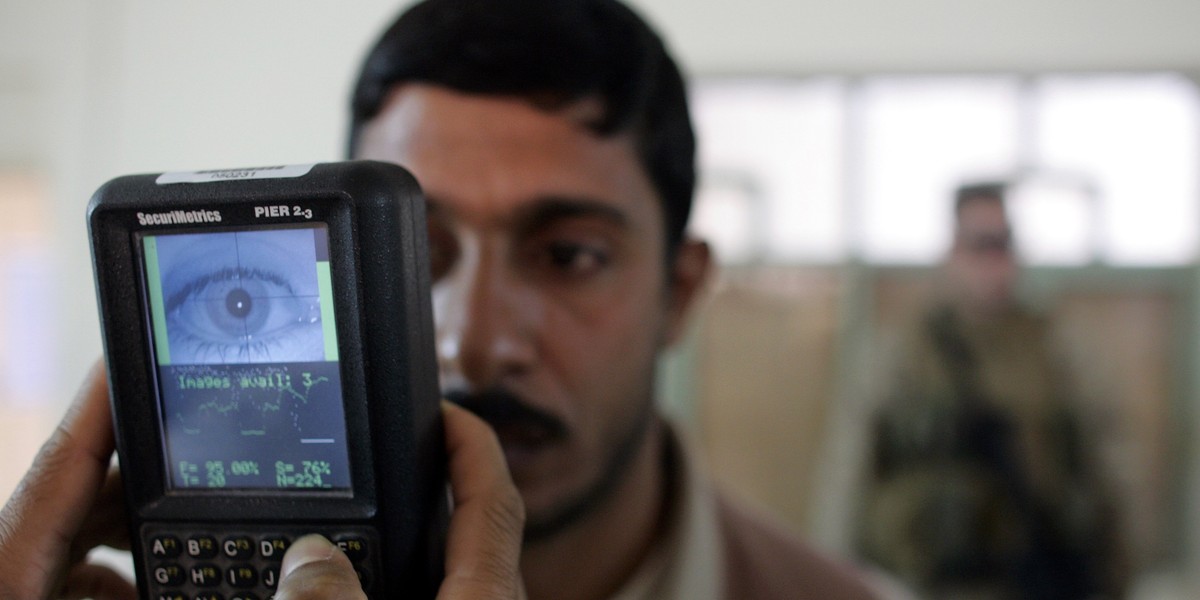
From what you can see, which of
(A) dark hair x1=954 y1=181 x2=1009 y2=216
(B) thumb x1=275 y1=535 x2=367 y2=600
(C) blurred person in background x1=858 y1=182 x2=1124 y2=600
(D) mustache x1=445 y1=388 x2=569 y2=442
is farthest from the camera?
(A) dark hair x1=954 y1=181 x2=1009 y2=216

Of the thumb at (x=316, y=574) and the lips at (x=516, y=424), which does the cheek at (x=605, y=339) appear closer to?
the lips at (x=516, y=424)

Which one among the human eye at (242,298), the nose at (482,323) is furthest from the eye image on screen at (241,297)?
the nose at (482,323)

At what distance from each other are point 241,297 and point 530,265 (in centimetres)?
27

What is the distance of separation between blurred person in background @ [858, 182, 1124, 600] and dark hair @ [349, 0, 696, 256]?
1.28m

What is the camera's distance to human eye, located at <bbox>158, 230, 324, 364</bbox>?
0.37 metres

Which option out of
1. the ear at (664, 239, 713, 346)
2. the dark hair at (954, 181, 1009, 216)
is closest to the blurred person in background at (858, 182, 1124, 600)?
the dark hair at (954, 181, 1009, 216)

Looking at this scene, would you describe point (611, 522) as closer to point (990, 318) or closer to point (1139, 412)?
point (990, 318)

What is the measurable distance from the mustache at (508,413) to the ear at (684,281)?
0.63ft

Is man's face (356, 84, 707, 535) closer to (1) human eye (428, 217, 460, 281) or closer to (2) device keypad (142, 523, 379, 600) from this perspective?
(1) human eye (428, 217, 460, 281)

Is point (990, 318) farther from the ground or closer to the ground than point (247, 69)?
closer to the ground

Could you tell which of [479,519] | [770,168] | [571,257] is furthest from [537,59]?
[770,168]

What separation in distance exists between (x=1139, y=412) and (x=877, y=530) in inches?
23.6

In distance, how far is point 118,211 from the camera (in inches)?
14.6

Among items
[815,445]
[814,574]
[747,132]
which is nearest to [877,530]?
[815,445]
